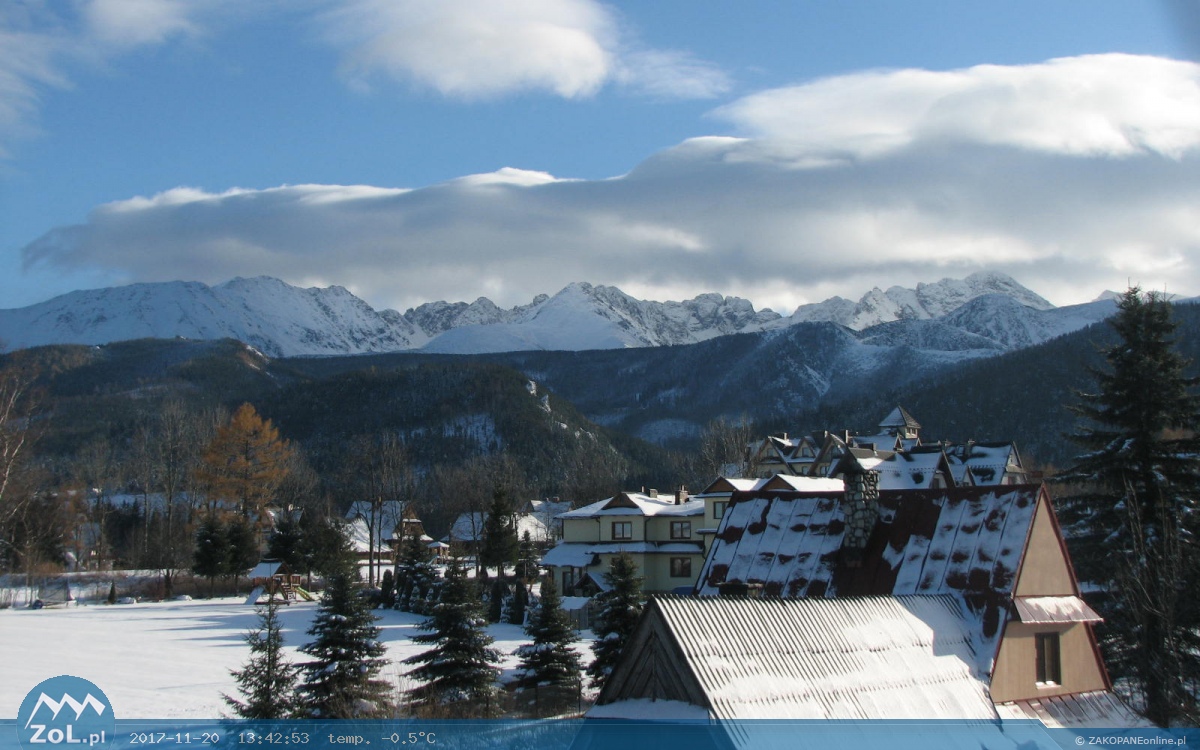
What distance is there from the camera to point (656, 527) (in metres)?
63.1

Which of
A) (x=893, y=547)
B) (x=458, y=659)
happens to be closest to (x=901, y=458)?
(x=893, y=547)

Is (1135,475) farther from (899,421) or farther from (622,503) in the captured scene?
(899,421)

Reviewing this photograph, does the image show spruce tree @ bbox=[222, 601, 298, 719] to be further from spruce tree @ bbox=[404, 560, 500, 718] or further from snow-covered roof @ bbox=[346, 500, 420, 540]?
snow-covered roof @ bbox=[346, 500, 420, 540]

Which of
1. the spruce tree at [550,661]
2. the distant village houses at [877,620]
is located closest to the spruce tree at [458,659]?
the spruce tree at [550,661]

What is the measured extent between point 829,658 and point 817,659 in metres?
0.33

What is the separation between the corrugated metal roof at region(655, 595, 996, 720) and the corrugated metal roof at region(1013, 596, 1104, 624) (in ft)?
5.02

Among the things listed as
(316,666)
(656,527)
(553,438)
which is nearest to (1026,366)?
(553,438)

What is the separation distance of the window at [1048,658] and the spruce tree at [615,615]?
10.1 m

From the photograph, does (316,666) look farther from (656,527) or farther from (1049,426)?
(1049,426)

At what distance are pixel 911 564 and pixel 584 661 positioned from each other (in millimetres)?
14652

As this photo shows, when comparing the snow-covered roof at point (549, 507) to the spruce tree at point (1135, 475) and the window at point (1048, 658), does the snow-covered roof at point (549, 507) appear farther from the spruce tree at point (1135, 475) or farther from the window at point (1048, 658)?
the window at point (1048, 658)

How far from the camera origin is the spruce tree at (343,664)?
20.9 metres

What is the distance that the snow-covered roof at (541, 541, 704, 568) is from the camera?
6066 centimetres

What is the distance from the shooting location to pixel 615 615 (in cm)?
2864
